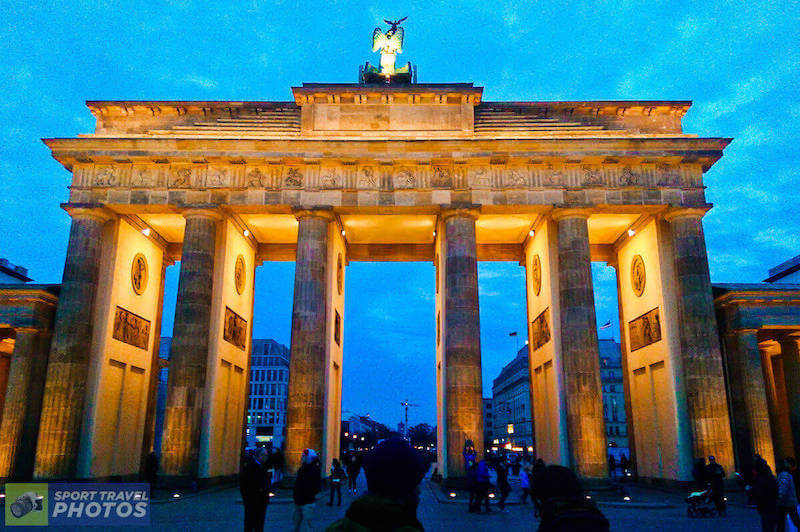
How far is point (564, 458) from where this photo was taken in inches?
1015

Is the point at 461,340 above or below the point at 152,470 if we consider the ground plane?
above

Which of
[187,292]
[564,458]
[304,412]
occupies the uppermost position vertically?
[187,292]

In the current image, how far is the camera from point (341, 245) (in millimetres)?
32000

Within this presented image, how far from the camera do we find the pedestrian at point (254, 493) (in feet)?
31.8

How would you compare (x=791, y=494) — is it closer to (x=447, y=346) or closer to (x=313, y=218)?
(x=447, y=346)

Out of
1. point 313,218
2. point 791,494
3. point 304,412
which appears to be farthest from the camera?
point 313,218

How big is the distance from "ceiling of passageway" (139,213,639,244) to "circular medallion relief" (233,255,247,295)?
183cm

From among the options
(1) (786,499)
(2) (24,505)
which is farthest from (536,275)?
(2) (24,505)

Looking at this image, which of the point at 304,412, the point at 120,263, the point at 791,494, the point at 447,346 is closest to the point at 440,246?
the point at 447,346

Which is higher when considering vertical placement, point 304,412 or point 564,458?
point 304,412

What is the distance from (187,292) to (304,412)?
7.23 meters

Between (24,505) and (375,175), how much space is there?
1812 centimetres

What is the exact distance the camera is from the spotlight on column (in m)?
16.3

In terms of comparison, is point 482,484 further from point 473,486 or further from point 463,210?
point 463,210
